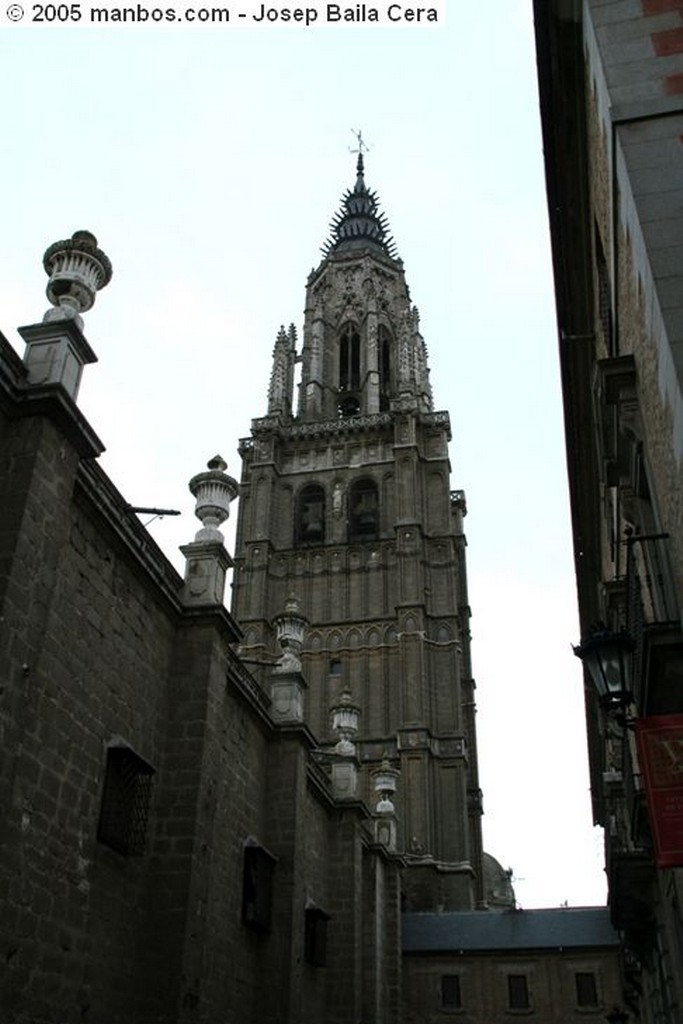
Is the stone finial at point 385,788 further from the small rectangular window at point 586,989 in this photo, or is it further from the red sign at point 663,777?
the red sign at point 663,777

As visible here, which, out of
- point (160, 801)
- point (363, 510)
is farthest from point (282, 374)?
point (160, 801)

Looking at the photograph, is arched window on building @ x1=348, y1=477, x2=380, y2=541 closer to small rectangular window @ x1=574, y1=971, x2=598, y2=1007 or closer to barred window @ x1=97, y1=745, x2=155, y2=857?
small rectangular window @ x1=574, y1=971, x2=598, y2=1007

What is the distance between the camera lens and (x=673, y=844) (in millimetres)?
6789

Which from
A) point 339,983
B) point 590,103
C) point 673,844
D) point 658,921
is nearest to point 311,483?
point 339,983

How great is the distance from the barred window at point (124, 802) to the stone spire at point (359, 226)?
204ft

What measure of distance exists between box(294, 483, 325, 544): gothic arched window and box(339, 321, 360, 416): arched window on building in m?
8.49

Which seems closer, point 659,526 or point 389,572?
point 659,526

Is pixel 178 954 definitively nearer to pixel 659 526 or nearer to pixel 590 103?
pixel 659 526

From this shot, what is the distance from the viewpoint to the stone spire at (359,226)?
7162 centimetres

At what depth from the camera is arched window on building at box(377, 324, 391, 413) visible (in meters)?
60.2

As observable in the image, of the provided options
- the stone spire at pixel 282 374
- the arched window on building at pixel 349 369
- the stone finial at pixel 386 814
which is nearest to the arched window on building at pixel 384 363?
the arched window on building at pixel 349 369

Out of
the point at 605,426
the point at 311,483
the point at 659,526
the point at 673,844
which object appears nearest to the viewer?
the point at 673,844

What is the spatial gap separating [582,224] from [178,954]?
10708 millimetres

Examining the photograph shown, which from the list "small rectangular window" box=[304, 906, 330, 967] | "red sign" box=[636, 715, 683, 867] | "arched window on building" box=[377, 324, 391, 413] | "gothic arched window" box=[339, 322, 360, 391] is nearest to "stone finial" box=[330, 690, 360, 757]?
"small rectangular window" box=[304, 906, 330, 967]
